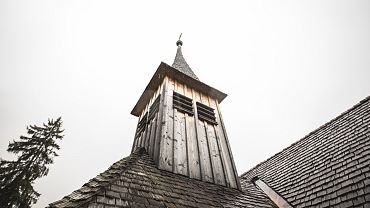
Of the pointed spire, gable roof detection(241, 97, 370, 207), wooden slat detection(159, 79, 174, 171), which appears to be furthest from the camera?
the pointed spire

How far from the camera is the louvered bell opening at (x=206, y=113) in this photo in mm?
5991

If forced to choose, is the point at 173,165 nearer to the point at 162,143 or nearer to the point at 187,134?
the point at 162,143

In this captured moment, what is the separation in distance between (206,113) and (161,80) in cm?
192

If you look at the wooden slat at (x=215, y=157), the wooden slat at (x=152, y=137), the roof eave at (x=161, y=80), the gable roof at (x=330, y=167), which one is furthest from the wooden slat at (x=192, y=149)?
the gable roof at (x=330, y=167)

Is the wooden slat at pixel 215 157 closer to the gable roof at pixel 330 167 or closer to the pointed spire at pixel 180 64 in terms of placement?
the gable roof at pixel 330 167

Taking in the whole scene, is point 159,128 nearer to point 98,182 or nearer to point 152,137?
point 152,137

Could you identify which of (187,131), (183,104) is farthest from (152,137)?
Answer: (183,104)

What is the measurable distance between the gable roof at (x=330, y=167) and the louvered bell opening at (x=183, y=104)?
3.23 m

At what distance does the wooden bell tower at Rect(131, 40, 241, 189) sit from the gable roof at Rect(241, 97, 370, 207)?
1614 mm

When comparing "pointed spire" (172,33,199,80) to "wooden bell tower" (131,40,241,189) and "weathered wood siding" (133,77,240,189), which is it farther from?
"weathered wood siding" (133,77,240,189)

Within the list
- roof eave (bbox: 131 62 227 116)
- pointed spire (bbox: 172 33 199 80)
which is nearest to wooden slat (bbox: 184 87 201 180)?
roof eave (bbox: 131 62 227 116)

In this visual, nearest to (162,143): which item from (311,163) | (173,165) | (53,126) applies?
(173,165)

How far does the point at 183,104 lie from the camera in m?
5.91

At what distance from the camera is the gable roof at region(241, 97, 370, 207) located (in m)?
3.70
